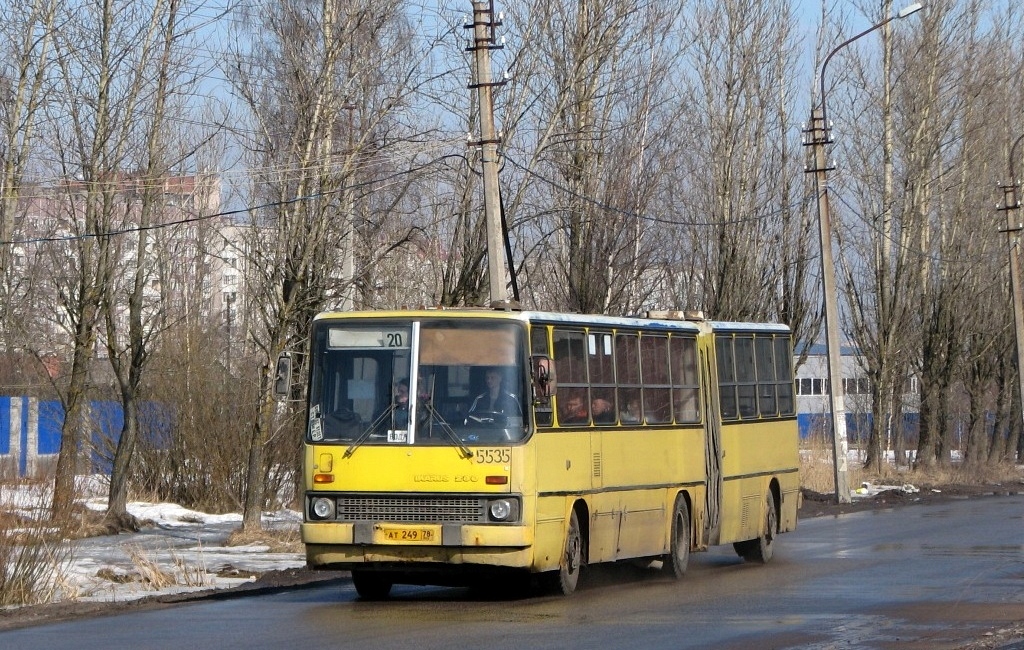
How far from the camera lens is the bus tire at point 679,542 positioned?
17.8 m

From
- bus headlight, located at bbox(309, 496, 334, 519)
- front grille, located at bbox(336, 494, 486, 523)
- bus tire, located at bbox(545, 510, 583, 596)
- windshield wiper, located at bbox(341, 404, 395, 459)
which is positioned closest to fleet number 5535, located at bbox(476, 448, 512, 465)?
front grille, located at bbox(336, 494, 486, 523)

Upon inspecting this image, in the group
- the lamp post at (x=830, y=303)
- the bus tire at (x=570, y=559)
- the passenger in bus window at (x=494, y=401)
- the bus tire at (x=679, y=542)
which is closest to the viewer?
the passenger in bus window at (x=494, y=401)

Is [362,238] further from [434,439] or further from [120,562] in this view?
[434,439]

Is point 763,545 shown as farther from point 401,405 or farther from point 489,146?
point 401,405

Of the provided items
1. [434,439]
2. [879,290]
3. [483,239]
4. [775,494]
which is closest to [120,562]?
[434,439]

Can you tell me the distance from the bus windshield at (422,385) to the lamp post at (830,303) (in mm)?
18701

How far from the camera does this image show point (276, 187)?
2444 cm

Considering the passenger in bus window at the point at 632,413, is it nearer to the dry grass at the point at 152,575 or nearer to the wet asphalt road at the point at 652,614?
the wet asphalt road at the point at 652,614

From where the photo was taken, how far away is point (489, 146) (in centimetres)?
2170

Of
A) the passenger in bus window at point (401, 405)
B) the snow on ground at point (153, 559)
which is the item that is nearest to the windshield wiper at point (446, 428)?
the passenger in bus window at point (401, 405)

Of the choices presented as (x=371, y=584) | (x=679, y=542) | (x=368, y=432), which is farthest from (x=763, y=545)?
(x=368, y=432)

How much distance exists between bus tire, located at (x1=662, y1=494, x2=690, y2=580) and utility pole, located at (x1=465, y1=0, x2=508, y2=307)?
385cm

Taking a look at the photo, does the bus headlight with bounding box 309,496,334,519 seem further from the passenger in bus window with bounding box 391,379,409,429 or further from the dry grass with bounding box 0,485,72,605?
the dry grass with bounding box 0,485,72,605

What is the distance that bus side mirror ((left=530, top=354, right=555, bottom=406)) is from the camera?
14.7 m
